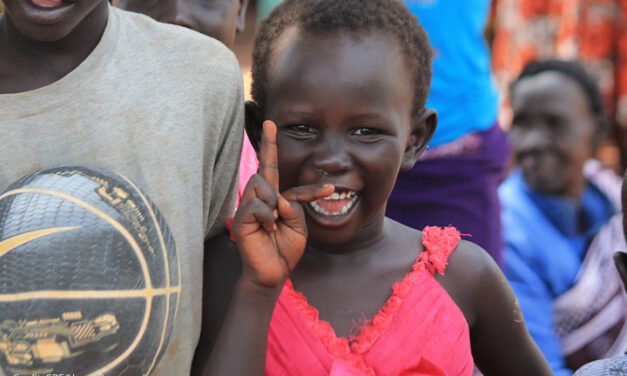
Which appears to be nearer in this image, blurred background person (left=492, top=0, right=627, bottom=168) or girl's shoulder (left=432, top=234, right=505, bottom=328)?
girl's shoulder (left=432, top=234, right=505, bottom=328)

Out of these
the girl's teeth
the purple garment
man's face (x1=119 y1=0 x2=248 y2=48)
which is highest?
man's face (x1=119 y1=0 x2=248 y2=48)

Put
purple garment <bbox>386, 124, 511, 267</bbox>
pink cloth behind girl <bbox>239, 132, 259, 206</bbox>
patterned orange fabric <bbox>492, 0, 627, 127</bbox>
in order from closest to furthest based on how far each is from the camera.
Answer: pink cloth behind girl <bbox>239, 132, 259, 206</bbox> → purple garment <bbox>386, 124, 511, 267</bbox> → patterned orange fabric <bbox>492, 0, 627, 127</bbox>

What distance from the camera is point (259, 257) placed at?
69.8 inches

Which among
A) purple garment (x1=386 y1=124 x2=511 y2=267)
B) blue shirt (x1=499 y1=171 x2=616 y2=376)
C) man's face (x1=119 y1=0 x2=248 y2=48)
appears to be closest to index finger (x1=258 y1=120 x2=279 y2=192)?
man's face (x1=119 y1=0 x2=248 y2=48)

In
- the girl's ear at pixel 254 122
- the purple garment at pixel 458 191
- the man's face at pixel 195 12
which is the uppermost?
the man's face at pixel 195 12

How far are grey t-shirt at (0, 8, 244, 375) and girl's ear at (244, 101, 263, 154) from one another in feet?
0.74

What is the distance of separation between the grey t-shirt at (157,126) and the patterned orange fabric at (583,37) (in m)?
4.73

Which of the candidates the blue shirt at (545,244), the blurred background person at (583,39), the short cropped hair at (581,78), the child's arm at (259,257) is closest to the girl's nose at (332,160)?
the child's arm at (259,257)

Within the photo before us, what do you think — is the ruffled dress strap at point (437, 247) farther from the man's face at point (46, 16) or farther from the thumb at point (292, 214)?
the man's face at point (46, 16)

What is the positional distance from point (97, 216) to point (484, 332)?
1219 mm

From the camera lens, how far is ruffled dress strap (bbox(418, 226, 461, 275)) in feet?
7.06

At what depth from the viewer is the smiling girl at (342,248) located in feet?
6.02

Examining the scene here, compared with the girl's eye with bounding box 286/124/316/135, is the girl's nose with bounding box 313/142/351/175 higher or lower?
lower

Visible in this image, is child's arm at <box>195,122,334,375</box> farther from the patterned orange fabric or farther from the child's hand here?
the patterned orange fabric
